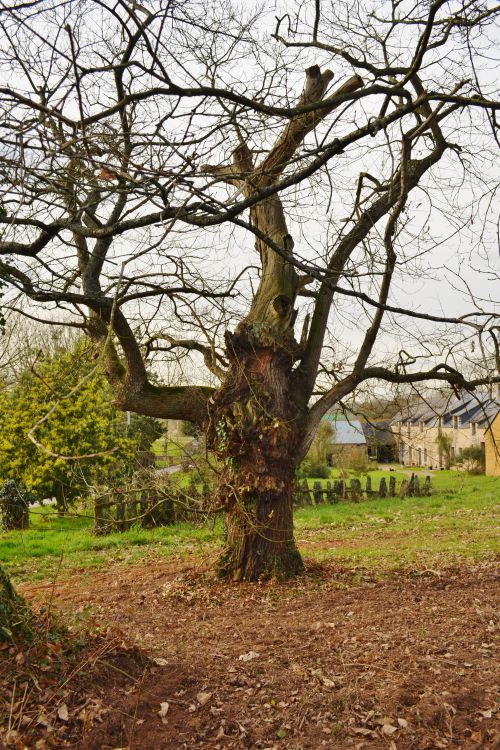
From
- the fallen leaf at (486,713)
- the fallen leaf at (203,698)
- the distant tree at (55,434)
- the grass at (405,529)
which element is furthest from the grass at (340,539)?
the fallen leaf at (486,713)

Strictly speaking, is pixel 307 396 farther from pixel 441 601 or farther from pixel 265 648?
pixel 265 648

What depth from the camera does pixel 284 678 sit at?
4766 mm

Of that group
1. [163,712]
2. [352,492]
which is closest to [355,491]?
[352,492]

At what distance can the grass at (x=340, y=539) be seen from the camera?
10.2 meters

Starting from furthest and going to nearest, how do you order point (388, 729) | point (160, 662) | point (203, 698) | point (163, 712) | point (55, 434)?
point (55, 434) < point (160, 662) < point (203, 698) < point (163, 712) < point (388, 729)

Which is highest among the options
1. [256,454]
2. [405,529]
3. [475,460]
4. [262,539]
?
[475,460]

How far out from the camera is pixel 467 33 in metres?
5.00

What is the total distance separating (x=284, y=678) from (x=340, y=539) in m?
8.46

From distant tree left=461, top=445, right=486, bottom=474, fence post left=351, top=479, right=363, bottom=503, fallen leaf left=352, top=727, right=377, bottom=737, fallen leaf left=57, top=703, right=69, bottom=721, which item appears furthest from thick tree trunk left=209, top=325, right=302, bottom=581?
distant tree left=461, top=445, right=486, bottom=474

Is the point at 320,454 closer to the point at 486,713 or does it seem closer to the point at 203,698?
the point at 203,698

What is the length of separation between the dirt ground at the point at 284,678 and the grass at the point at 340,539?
179 centimetres

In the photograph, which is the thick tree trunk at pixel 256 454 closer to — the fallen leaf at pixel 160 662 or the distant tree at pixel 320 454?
the fallen leaf at pixel 160 662

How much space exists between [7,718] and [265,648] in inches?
84.2

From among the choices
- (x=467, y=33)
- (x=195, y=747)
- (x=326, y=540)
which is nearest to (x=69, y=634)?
(x=195, y=747)
